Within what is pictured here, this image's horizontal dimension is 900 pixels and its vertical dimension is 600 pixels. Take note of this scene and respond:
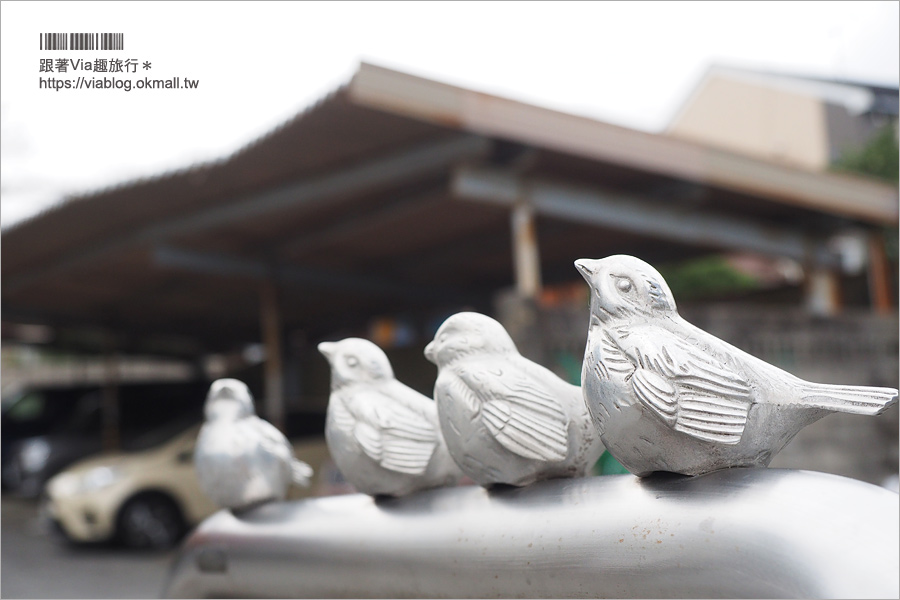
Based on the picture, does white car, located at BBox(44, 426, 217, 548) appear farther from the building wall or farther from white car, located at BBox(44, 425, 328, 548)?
the building wall

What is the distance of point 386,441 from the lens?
1.31 metres

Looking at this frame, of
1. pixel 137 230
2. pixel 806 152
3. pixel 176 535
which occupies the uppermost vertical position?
pixel 806 152

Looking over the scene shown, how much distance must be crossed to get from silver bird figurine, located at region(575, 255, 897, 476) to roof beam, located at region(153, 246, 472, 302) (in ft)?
18.4

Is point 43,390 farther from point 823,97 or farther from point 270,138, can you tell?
point 823,97

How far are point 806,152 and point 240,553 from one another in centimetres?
1417

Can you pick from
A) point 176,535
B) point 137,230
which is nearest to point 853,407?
point 137,230

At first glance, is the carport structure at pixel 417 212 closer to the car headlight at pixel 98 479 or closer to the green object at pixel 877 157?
the car headlight at pixel 98 479

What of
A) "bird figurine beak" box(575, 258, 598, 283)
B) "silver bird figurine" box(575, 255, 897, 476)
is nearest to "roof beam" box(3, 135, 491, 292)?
"bird figurine beak" box(575, 258, 598, 283)

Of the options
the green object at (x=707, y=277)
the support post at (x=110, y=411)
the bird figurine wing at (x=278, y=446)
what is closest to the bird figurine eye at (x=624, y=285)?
the bird figurine wing at (x=278, y=446)

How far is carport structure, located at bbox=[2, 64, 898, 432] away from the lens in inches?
175

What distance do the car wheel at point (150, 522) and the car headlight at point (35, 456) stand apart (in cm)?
303

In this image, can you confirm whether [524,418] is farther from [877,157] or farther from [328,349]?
[877,157]

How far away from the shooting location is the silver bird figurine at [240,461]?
5.15ft

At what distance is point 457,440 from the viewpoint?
1.15m
